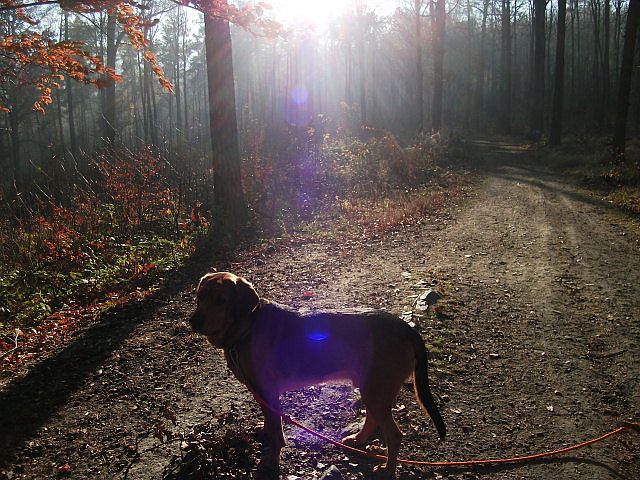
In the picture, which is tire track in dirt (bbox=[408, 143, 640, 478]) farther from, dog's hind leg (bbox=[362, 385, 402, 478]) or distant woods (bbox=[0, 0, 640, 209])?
distant woods (bbox=[0, 0, 640, 209])

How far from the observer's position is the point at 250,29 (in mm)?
7777

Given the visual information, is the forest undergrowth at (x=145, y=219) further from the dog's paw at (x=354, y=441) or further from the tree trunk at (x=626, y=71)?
the tree trunk at (x=626, y=71)

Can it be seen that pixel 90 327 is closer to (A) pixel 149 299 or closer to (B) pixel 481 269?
(A) pixel 149 299

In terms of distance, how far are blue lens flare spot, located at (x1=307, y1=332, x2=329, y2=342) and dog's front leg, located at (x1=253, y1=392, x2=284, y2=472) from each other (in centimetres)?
47

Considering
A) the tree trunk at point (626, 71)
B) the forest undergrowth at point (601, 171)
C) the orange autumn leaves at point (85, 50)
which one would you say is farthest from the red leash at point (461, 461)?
the tree trunk at point (626, 71)

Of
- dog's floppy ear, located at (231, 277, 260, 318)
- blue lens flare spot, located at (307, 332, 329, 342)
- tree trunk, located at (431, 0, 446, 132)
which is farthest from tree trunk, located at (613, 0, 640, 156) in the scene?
dog's floppy ear, located at (231, 277, 260, 318)

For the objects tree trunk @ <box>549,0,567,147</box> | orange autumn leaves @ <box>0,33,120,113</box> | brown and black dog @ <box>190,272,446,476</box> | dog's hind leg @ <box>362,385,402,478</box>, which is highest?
tree trunk @ <box>549,0,567,147</box>

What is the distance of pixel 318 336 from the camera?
3449 millimetres

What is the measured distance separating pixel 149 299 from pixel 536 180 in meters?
14.8

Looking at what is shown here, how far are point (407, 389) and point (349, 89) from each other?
48.4 m

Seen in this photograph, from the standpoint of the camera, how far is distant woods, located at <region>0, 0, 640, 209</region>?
58.5 ft

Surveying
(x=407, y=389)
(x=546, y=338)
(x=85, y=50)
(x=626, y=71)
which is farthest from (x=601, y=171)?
(x=85, y=50)

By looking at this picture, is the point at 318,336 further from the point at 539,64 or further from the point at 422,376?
the point at 539,64

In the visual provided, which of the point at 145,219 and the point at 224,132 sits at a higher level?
the point at 224,132
